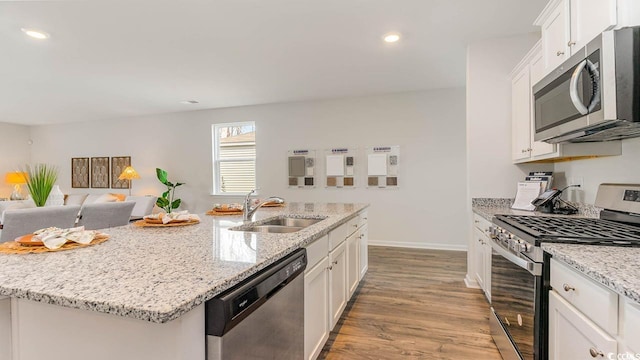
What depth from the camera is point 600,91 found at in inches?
55.7

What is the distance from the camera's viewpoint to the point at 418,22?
2768mm

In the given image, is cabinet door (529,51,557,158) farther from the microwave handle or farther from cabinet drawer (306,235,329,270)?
cabinet drawer (306,235,329,270)

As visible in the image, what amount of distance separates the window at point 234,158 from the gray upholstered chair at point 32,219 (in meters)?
3.04

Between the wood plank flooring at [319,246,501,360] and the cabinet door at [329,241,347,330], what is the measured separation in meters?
0.19

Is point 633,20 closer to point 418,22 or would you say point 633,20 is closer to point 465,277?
point 418,22

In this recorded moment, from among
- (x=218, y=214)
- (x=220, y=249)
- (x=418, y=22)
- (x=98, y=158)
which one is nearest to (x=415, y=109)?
(x=418, y=22)

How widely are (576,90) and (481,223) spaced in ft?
4.73

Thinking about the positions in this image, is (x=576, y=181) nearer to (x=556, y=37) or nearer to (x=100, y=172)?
(x=556, y=37)

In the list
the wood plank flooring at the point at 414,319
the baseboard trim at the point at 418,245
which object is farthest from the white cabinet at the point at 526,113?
the baseboard trim at the point at 418,245

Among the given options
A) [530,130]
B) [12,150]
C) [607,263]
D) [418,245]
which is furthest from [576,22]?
[12,150]

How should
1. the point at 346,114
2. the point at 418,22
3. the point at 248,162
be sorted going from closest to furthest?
the point at 418,22 → the point at 346,114 → the point at 248,162

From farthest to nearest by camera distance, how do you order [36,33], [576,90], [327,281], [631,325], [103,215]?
[103,215], [36,33], [327,281], [576,90], [631,325]

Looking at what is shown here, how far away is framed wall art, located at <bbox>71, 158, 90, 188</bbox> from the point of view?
7.12m

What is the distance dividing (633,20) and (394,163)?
369 centimetres
